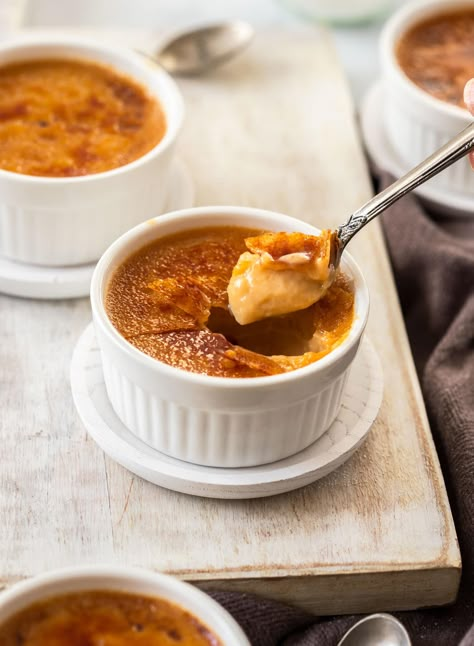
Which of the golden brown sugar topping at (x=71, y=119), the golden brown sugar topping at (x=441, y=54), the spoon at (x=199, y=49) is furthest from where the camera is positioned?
the spoon at (x=199, y=49)

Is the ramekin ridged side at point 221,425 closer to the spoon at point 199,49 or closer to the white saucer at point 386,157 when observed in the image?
the white saucer at point 386,157

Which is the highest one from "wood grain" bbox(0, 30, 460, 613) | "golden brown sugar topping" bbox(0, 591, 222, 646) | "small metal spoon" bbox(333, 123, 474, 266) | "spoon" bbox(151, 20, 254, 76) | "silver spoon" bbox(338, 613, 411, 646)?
"small metal spoon" bbox(333, 123, 474, 266)

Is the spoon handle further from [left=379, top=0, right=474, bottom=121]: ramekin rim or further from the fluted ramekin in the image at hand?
[left=379, top=0, right=474, bottom=121]: ramekin rim

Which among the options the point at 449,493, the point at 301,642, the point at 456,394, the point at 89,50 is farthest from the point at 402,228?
the point at 301,642

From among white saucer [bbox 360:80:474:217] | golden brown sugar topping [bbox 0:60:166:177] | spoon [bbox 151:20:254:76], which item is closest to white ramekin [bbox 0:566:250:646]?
golden brown sugar topping [bbox 0:60:166:177]

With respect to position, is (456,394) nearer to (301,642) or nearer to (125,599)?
(301,642)

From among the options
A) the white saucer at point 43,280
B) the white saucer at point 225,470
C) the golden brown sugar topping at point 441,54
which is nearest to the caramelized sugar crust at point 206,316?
the white saucer at point 225,470
